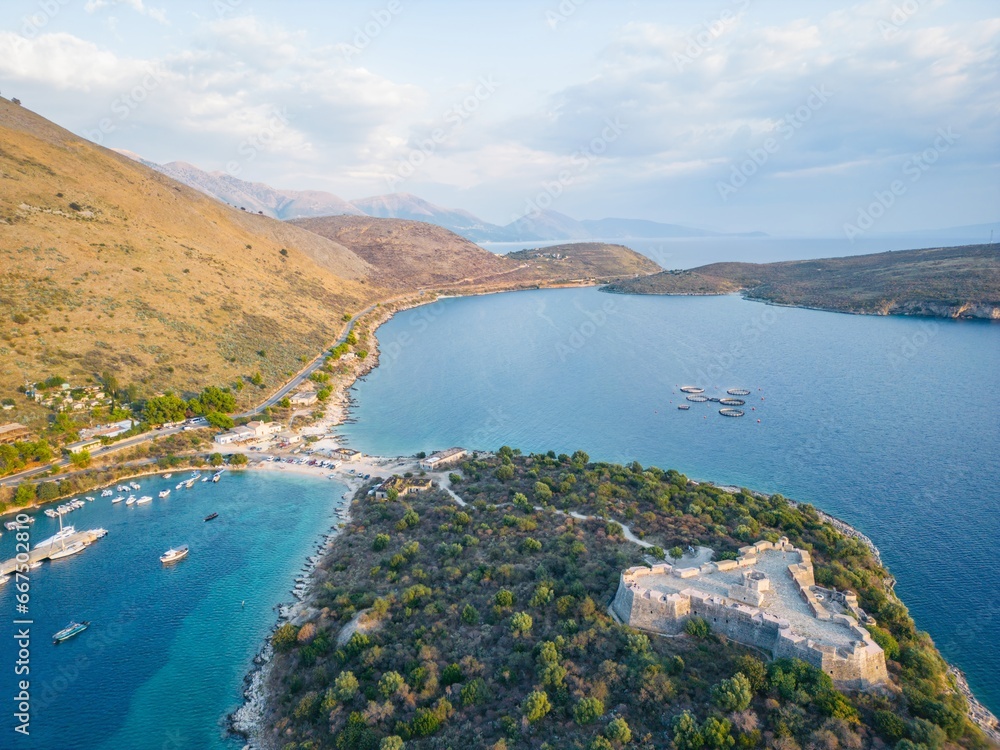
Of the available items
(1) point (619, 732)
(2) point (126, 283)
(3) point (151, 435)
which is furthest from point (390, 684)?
(2) point (126, 283)

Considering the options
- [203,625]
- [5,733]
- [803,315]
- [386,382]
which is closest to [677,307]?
[803,315]

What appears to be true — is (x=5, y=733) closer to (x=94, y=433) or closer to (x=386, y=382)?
(x=94, y=433)

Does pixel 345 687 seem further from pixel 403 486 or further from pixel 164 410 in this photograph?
pixel 164 410

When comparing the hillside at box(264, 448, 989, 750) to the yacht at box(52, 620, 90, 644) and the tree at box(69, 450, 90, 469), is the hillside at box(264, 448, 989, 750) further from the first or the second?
the tree at box(69, 450, 90, 469)

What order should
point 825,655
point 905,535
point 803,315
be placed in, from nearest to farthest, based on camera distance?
point 825,655 → point 905,535 → point 803,315

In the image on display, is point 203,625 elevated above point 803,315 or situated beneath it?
situated beneath

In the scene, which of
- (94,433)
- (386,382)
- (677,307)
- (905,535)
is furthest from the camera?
(677,307)

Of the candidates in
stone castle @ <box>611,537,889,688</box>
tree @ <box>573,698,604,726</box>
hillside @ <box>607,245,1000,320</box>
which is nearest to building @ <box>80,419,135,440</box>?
stone castle @ <box>611,537,889,688</box>
